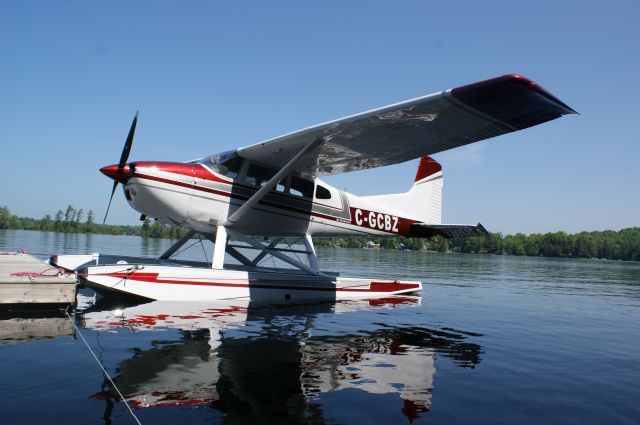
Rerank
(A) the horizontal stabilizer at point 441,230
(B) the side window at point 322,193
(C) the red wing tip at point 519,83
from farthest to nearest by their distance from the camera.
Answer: (A) the horizontal stabilizer at point 441,230 → (B) the side window at point 322,193 → (C) the red wing tip at point 519,83

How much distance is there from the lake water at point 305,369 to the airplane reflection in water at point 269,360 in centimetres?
2

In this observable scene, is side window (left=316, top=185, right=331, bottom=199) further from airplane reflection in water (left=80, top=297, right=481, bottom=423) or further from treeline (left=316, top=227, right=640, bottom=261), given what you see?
treeline (left=316, top=227, right=640, bottom=261)

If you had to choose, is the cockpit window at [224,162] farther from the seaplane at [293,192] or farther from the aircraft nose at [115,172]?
the aircraft nose at [115,172]

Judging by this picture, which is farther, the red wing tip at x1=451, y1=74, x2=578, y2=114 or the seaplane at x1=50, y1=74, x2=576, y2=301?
the seaplane at x1=50, y1=74, x2=576, y2=301

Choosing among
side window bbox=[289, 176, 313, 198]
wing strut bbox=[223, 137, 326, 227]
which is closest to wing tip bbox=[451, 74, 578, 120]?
wing strut bbox=[223, 137, 326, 227]

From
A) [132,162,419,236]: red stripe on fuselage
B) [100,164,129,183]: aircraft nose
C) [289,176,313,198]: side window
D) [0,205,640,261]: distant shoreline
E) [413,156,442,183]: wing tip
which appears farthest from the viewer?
[0,205,640,261]: distant shoreline

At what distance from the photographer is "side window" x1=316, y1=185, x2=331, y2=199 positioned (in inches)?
438

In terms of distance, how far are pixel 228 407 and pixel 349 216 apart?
27.5ft

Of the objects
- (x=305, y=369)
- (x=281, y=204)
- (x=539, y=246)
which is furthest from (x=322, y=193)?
(x=539, y=246)

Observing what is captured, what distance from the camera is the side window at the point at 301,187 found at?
10.8m

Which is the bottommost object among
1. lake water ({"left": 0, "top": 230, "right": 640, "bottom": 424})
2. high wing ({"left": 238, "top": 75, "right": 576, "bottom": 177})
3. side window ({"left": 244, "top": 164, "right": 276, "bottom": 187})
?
lake water ({"left": 0, "top": 230, "right": 640, "bottom": 424})

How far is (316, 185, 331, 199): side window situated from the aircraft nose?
440 cm

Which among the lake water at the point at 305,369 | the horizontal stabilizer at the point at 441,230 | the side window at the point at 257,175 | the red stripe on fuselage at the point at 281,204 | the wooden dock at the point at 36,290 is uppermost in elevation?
the side window at the point at 257,175

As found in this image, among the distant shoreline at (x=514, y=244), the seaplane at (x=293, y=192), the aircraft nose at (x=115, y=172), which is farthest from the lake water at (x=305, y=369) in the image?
the distant shoreline at (x=514, y=244)
